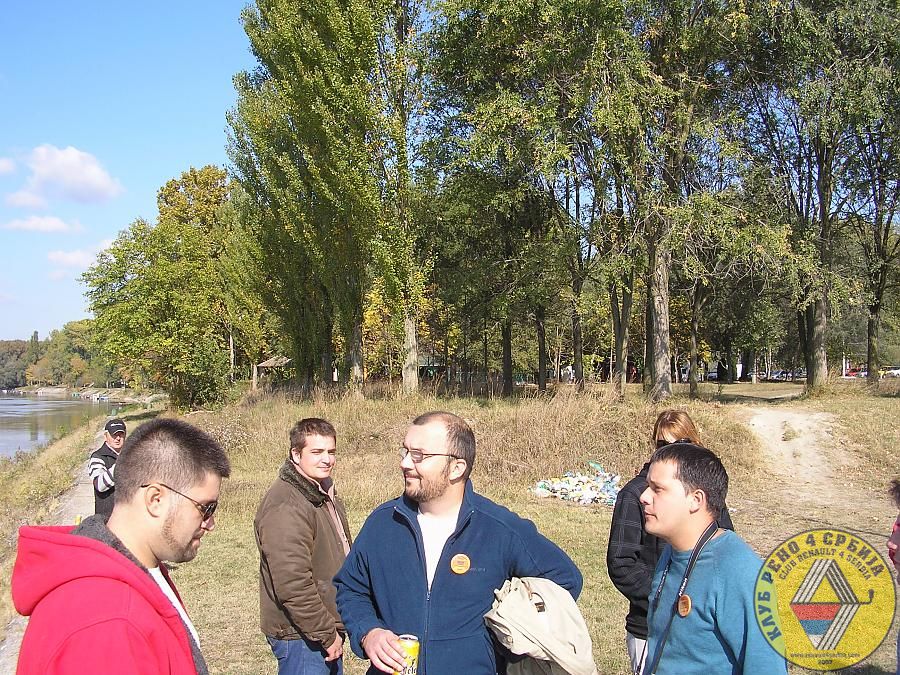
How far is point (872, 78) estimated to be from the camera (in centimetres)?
2123

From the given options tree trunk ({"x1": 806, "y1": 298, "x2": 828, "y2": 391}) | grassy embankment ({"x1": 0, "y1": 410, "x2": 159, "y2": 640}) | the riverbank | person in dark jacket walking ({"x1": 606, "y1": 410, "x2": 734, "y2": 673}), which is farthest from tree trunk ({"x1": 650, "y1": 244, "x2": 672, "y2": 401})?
the riverbank

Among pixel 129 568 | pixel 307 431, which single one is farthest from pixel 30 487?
pixel 129 568

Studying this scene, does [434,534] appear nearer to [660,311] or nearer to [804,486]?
[804,486]

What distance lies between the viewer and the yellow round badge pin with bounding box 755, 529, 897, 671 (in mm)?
2613

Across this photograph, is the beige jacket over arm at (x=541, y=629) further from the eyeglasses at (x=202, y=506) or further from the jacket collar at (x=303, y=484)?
the jacket collar at (x=303, y=484)

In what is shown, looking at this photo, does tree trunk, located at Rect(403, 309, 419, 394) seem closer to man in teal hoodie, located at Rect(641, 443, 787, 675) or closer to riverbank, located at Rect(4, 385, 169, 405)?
man in teal hoodie, located at Rect(641, 443, 787, 675)

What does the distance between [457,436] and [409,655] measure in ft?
3.00

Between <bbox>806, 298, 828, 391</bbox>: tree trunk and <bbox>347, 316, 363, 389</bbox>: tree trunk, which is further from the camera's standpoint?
<bbox>347, 316, 363, 389</bbox>: tree trunk

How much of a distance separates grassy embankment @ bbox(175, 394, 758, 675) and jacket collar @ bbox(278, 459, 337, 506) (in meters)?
2.87

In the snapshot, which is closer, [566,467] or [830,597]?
[830,597]

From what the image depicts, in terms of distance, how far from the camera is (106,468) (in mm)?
6973

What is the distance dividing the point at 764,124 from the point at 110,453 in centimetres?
2526

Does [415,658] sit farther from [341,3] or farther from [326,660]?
[341,3]

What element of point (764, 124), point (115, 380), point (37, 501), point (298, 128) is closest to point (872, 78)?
point (764, 124)
